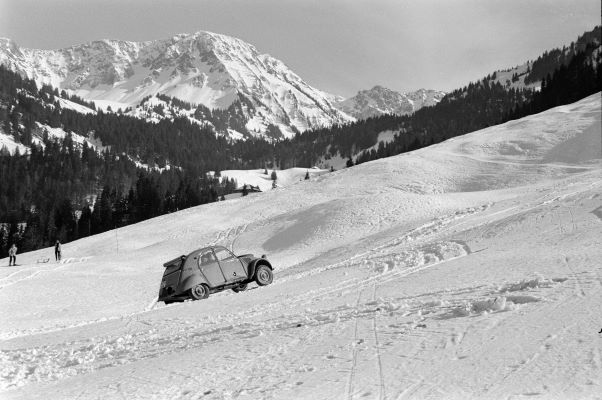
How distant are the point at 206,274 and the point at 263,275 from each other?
2158 millimetres

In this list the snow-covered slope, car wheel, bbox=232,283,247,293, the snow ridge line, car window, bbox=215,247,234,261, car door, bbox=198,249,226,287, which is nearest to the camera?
the snow-covered slope

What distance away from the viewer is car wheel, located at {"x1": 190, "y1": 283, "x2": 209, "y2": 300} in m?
16.5

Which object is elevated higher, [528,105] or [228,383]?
[528,105]

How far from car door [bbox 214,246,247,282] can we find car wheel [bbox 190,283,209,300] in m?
0.85

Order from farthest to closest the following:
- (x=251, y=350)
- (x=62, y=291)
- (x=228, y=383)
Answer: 1. (x=62, y=291)
2. (x=251, y=350)
3. (x=228, y=383)

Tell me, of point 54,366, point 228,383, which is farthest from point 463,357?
point 54,366

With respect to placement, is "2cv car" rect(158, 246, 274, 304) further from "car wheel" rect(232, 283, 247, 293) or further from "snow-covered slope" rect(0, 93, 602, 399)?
"snow-covered slope" rect(0, 93, 602, 399)

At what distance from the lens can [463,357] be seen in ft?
19.8

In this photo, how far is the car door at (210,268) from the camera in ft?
55.5

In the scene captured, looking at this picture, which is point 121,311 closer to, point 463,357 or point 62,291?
point 62,291

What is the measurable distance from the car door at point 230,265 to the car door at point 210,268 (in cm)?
17

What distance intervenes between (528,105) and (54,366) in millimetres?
126821

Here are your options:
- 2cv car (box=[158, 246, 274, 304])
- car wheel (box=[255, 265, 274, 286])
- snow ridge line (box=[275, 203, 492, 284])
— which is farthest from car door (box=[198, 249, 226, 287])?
snow ridge line (box=[275, 203, 492, 284])

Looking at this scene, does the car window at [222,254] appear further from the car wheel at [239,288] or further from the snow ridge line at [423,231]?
the snow ridge line at [423,231]
